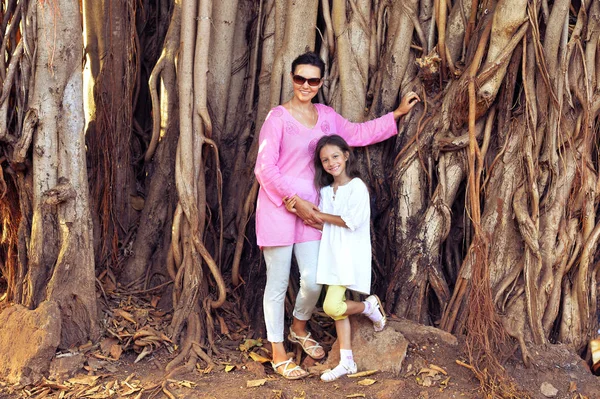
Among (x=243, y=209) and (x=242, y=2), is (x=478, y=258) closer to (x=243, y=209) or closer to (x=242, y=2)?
(x=243, y=209)

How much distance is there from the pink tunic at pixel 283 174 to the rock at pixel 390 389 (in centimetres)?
78

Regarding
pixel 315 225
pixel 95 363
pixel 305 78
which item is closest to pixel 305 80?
pixel 305 78

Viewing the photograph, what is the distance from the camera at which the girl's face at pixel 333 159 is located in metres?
3.75

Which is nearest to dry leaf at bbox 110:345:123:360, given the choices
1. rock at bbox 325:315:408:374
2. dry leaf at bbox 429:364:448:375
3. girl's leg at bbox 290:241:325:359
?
girl's leg at bbox 290:241:325:359

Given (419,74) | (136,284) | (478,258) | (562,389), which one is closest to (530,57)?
(419,74)

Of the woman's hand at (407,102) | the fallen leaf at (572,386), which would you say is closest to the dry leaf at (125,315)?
the woman's hand at (407,102)

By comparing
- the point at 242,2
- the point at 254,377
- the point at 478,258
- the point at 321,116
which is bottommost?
the point at 254,377

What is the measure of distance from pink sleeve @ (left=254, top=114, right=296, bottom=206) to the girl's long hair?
16cm

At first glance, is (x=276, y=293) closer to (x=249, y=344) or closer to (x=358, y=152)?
(x=249, y=344)

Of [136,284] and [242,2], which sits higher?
[242,2]

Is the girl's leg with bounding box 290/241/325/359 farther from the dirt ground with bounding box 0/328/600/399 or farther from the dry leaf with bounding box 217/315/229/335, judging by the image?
the dry leaf with bounding box 217/315/229/335

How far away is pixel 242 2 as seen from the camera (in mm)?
4746

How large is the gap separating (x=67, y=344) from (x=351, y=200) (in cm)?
165

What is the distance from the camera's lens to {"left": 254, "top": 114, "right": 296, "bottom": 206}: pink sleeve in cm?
378
